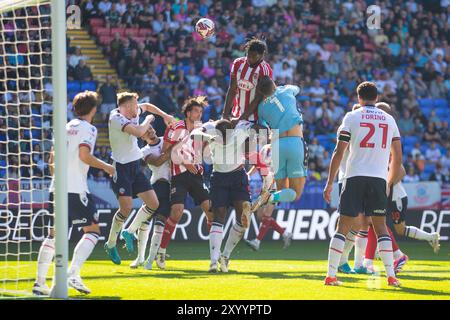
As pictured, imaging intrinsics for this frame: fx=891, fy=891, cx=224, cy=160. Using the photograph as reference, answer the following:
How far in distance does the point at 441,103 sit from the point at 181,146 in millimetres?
15328

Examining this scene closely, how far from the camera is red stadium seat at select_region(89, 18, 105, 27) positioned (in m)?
25.1

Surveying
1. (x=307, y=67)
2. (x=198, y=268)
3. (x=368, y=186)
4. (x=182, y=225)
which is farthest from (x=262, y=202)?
(x=307, y=67)

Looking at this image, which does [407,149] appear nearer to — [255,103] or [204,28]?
[204,28]

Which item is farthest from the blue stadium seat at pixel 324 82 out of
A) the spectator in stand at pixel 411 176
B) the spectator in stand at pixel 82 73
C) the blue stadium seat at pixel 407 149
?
the spectator in stand at pixel 82 73

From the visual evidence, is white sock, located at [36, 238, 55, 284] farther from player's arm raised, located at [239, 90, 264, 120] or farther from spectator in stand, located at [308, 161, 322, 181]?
spectator in stand, located at [308, 161, 322, 181]

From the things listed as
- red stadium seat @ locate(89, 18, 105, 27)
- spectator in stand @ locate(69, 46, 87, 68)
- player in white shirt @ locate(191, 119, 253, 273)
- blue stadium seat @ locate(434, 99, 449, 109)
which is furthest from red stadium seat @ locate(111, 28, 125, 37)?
player in white shirt @ locate(191, 119, 253, 273)

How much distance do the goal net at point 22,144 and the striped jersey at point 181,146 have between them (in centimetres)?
168

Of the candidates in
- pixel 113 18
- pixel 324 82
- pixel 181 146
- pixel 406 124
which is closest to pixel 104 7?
pixel 113 18

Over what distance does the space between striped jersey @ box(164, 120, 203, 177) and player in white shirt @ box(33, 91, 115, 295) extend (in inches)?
119

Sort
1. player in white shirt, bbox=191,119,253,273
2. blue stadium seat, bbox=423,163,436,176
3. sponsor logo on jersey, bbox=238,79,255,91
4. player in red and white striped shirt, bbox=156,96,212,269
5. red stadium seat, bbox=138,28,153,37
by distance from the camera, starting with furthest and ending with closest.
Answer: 1. red stadium seat, bbox=138,28,153,37
2. blue stadium seat, bbox=423,163,436,176
3. player in red and white striped shirt, bbox=156,96,212,269
4. player in white shirt, bbox=191,119,253,273
5. sponsor logo on jersey, bbox=238,79,255,91

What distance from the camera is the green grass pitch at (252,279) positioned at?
9008 millimetres

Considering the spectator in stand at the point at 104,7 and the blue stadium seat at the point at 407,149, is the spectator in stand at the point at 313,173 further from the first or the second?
the spectator in stand at the point at 104,7
